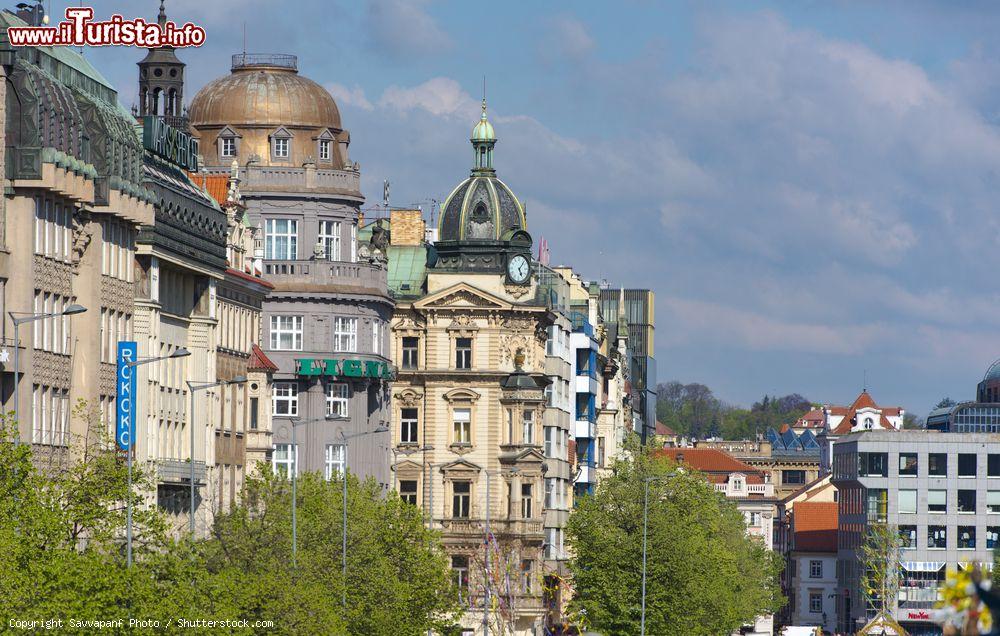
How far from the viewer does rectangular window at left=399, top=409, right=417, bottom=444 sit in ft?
454

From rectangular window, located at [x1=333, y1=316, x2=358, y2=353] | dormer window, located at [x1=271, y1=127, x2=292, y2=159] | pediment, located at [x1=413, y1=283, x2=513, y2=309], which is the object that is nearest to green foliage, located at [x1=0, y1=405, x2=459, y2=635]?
rectangular window, located at [x1=333, y1=316, x2=358, y2=353]

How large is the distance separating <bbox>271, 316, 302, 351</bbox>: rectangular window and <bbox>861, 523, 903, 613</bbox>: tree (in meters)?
71.0

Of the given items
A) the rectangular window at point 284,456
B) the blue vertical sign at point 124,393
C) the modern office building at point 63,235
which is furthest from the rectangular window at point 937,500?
the blue vertical sign at point 124,393

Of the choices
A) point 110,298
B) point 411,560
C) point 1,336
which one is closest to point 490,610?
point 411,560

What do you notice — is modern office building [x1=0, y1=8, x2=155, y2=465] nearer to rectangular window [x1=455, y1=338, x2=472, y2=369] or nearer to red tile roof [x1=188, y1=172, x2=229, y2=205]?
red tile roof [x1=188, y1=172, x2=229, y2=205]

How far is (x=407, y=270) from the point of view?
466 ft

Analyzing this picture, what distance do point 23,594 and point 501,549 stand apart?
82474 mm

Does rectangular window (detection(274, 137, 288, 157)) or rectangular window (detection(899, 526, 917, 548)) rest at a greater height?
rectangular window (detection(274, 137, 288, 157))

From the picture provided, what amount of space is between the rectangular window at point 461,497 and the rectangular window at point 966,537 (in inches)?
2750

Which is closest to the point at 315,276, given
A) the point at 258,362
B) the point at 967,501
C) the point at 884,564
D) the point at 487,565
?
the point at 258,362

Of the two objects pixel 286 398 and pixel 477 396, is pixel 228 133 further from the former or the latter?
pixel 477 396

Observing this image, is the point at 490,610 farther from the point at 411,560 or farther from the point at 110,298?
the point at 110,298

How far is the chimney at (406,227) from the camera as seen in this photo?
477 ft

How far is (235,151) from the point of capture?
407 feet
